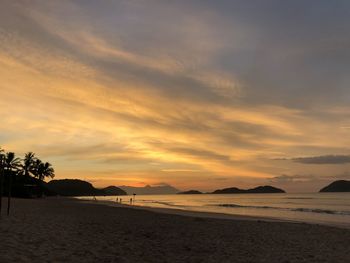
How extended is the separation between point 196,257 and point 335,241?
8.64m

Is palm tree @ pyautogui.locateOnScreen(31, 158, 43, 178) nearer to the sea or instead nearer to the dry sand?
the sea

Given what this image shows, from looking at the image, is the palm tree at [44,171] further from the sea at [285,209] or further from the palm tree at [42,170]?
the sea at [285,209]

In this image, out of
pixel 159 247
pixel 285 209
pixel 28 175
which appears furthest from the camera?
pixel 28 175

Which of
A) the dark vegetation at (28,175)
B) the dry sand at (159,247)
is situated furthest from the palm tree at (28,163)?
the dry sand at (159,247)

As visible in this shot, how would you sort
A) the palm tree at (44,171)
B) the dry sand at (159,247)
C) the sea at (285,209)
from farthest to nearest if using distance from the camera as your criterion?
the palm tree at (44,171) < the sea at (285,209) < the dry sand at (159,247)

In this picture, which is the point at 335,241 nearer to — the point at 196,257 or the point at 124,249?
the point at 196,257

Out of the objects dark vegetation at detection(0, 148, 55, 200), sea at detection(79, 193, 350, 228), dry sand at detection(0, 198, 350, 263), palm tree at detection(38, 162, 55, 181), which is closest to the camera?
dry sand at detection(0, 198, 350, 263)

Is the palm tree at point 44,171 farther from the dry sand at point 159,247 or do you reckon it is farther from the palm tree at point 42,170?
the dry sand at point 159,247

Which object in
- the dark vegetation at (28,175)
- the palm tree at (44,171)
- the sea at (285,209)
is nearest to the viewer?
the sea at (285,209)

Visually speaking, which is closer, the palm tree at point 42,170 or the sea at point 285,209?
the sea at point 285,209

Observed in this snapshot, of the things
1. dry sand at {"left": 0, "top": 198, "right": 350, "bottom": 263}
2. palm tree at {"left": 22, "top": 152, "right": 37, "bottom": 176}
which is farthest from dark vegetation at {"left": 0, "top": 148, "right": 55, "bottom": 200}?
dry sand at {"left": 0, "top": 198, "right": 350, "bottom": 263}

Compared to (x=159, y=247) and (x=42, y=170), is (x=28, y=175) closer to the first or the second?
(x=42, y=170)

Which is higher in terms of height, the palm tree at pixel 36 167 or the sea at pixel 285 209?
the palm tree at pixel 36 167

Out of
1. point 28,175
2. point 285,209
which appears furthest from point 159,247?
point 28,175
